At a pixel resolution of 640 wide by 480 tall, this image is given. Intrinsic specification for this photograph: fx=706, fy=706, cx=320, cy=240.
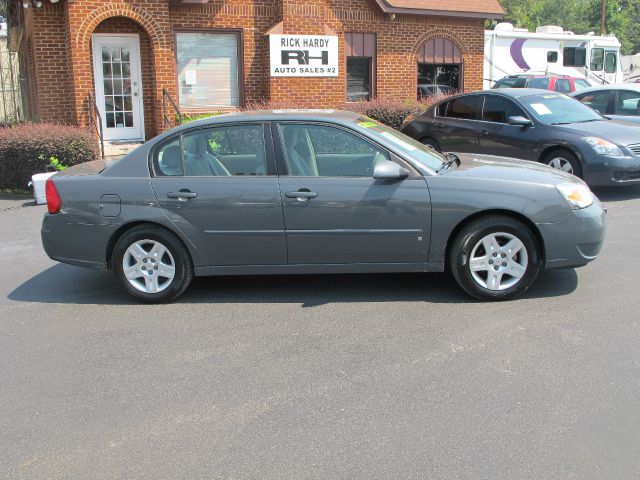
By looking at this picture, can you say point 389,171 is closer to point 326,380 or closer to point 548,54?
point 326,380

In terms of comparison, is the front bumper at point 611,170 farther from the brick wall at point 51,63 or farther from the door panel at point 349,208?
the brick wall at point 51,63

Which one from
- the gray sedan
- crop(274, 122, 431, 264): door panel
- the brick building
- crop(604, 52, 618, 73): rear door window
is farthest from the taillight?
crop(604, 52, 618, 73): rear door window

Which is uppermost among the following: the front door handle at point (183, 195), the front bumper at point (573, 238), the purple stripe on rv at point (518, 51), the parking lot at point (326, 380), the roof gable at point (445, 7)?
the roof gable at point (445, 7)

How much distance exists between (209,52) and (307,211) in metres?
10.8

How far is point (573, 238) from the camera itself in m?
5.58

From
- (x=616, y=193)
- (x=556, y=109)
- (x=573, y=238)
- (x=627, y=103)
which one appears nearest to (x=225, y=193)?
(x=573, y=238)

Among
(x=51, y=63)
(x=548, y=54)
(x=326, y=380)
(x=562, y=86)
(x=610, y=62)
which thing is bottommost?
(x=326, y=380)

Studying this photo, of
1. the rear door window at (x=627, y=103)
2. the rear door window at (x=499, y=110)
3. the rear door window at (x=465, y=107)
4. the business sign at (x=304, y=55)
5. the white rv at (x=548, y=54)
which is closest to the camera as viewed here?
the rear door window at (x=499, y=110)

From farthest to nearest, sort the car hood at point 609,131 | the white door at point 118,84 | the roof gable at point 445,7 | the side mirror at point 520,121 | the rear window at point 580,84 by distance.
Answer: the rear window at point 580,84 < the roof gable at point 445,7 < the white door at point 118,84 < the side mirror at point 520,121 < the car hood at point 609,131

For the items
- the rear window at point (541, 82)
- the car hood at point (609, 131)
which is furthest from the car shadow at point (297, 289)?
the rear window at point (541, 82)

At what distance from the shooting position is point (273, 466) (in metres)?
3.41

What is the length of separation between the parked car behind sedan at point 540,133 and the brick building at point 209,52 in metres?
4.84

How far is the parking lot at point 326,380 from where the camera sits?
347cm

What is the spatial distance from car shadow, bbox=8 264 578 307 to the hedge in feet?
17.7
